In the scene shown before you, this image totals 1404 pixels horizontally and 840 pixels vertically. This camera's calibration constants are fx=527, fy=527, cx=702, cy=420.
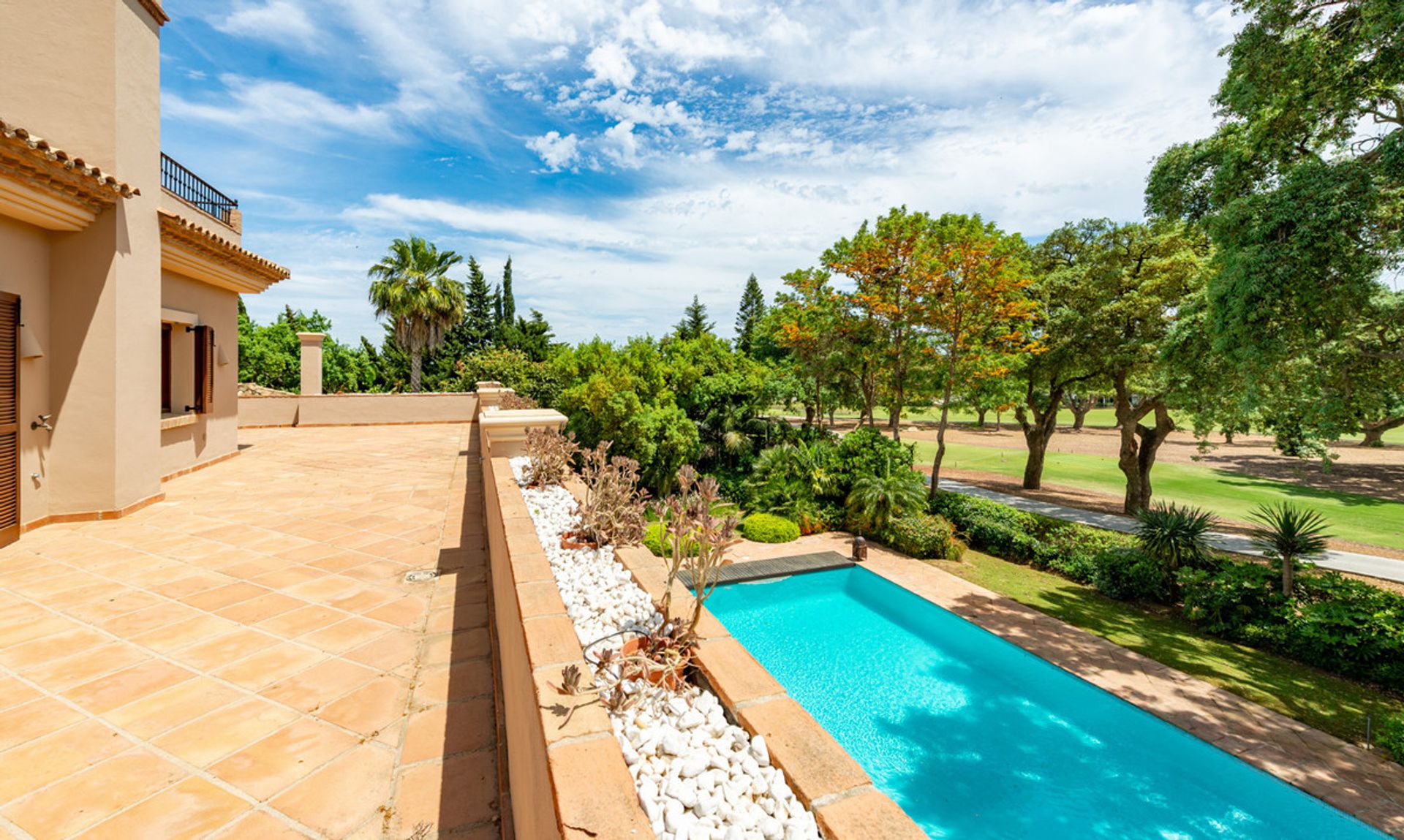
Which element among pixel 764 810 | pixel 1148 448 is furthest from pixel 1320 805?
pixel 1148 448

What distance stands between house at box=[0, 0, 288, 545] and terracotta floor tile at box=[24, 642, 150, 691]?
12.6 feet

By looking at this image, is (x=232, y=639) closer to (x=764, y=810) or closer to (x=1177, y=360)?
(x=764, y=810)

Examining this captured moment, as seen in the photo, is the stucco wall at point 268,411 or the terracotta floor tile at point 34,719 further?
the stucco wall at point 268,411

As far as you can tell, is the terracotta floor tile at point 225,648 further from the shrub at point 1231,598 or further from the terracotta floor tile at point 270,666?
the shrub at point 1231,598

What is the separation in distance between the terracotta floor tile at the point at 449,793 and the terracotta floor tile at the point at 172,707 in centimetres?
137

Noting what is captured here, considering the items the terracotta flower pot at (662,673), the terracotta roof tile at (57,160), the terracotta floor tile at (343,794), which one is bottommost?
the terracotta floor tile at (343,794)

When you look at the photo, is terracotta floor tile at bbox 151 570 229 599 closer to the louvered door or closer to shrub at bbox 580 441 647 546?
the louvered door

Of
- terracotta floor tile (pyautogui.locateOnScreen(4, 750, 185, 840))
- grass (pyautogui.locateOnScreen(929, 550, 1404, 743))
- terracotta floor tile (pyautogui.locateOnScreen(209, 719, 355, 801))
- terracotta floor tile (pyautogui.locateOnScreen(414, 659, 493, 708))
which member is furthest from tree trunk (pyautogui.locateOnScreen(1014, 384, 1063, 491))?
terracotta floor tile (pyautogui.locateOnScreen(4, 750, 185, 840))

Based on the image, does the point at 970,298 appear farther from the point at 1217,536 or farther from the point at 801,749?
the point at 801,749

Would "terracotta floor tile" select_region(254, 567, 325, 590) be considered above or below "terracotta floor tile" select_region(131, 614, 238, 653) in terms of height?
above

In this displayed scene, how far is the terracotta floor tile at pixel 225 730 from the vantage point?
102 inches

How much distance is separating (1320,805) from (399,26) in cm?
1456

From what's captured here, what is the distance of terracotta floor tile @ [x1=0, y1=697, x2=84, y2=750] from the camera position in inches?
104

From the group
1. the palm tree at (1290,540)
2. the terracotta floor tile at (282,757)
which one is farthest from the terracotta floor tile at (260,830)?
the palm tree at (1290,540)
